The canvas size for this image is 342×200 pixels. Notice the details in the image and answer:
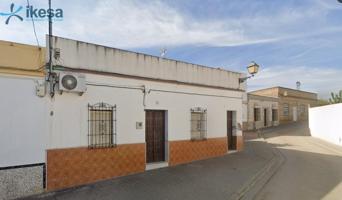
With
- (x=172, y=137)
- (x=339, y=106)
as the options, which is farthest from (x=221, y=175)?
(x=339, y=106)

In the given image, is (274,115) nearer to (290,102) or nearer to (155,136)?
(290,102)

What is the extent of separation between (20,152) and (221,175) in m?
6.08

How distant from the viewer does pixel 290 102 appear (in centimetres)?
3850

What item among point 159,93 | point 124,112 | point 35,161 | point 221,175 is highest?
point 159,93

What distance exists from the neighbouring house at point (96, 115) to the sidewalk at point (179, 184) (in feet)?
1.65

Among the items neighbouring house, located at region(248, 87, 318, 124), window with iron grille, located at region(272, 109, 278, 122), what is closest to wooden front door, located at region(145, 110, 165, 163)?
neighbouring house, located at region(248, 87, 318, 124)

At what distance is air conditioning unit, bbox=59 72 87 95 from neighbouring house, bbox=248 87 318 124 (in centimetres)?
2883

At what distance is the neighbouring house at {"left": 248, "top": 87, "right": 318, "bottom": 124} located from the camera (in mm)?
36281

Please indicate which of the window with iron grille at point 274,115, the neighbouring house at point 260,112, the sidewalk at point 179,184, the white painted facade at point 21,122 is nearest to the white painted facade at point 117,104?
the white painted facade at point 21,122

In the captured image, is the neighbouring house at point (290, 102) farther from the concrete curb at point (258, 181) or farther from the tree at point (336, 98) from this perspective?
the concrete curb at point (258, 181)

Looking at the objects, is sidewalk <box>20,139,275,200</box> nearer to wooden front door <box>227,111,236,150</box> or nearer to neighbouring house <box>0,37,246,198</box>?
neighbouring house <box>0,37,246,198</box>

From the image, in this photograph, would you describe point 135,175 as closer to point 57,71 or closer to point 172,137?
point 172,137

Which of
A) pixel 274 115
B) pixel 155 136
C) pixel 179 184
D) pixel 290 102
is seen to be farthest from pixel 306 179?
pixel 290 102

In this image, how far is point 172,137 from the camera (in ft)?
38.8
